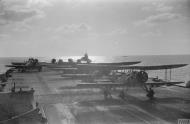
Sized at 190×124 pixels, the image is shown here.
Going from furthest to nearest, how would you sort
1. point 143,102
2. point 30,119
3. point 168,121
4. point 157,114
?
point 143,102
point 157,114
point 168,121
point 30,119

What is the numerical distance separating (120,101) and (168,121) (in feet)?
22.3

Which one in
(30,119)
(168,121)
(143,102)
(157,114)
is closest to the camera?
(30,119)

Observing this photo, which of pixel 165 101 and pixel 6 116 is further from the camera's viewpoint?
pixel 165 101

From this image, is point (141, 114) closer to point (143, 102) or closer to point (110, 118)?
point (110, 118)

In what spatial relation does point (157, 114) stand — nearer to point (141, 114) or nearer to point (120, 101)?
point (141, 114)

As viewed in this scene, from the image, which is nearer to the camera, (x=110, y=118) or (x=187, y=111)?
(x=110, y=118)

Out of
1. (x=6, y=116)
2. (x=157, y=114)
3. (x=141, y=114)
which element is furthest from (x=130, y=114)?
(x=6, y=116)

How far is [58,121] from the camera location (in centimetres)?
1463

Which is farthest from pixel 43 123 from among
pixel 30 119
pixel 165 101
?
pixel 165 101

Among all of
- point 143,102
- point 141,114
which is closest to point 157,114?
point 141,114

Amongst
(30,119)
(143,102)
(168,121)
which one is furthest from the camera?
(143,102)

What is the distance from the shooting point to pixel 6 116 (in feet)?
49.0

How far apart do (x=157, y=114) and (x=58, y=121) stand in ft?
22.7

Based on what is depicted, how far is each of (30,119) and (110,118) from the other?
5335 millimetres
